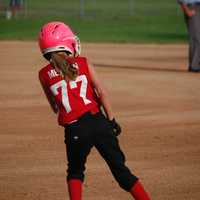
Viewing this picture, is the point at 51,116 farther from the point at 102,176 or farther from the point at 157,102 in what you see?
the point at 102,176

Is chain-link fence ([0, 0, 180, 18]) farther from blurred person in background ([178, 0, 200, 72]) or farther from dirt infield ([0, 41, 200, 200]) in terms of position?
blurred person in background ([178, 0, 200, 72])

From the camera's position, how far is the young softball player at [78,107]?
7.96 metres

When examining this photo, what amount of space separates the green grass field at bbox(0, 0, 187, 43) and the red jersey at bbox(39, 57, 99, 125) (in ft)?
78.0

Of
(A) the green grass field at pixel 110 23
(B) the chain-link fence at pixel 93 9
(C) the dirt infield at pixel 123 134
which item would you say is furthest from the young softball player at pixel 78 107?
(B) the chain-link fence at pixel 93 9

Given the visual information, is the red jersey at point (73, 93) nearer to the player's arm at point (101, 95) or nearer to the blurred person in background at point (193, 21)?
the player's arm at point (101, 95)

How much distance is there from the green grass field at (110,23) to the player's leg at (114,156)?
23.8 metres

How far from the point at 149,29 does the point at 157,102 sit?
69.1 feet

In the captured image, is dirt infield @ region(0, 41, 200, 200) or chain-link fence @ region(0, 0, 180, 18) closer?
dirt infield @ region(0, 41, 200, 200)

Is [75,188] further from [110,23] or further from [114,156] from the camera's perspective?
[110,23]

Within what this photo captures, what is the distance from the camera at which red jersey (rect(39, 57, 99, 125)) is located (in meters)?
7.98

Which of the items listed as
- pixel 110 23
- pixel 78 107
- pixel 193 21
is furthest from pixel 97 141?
pixel 110 23

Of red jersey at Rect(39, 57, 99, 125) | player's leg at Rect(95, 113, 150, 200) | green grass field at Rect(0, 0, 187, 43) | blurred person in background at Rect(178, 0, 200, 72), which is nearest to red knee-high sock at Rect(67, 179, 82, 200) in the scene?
player's leg at Rect(95, 113, 150, 200)

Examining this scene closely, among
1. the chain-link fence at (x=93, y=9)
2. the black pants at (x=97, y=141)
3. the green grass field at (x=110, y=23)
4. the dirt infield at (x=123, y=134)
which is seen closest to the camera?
the black pants at (x=97, y=141)

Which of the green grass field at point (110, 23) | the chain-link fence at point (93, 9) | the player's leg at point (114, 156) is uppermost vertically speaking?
the player's leg at point (114, 156)
